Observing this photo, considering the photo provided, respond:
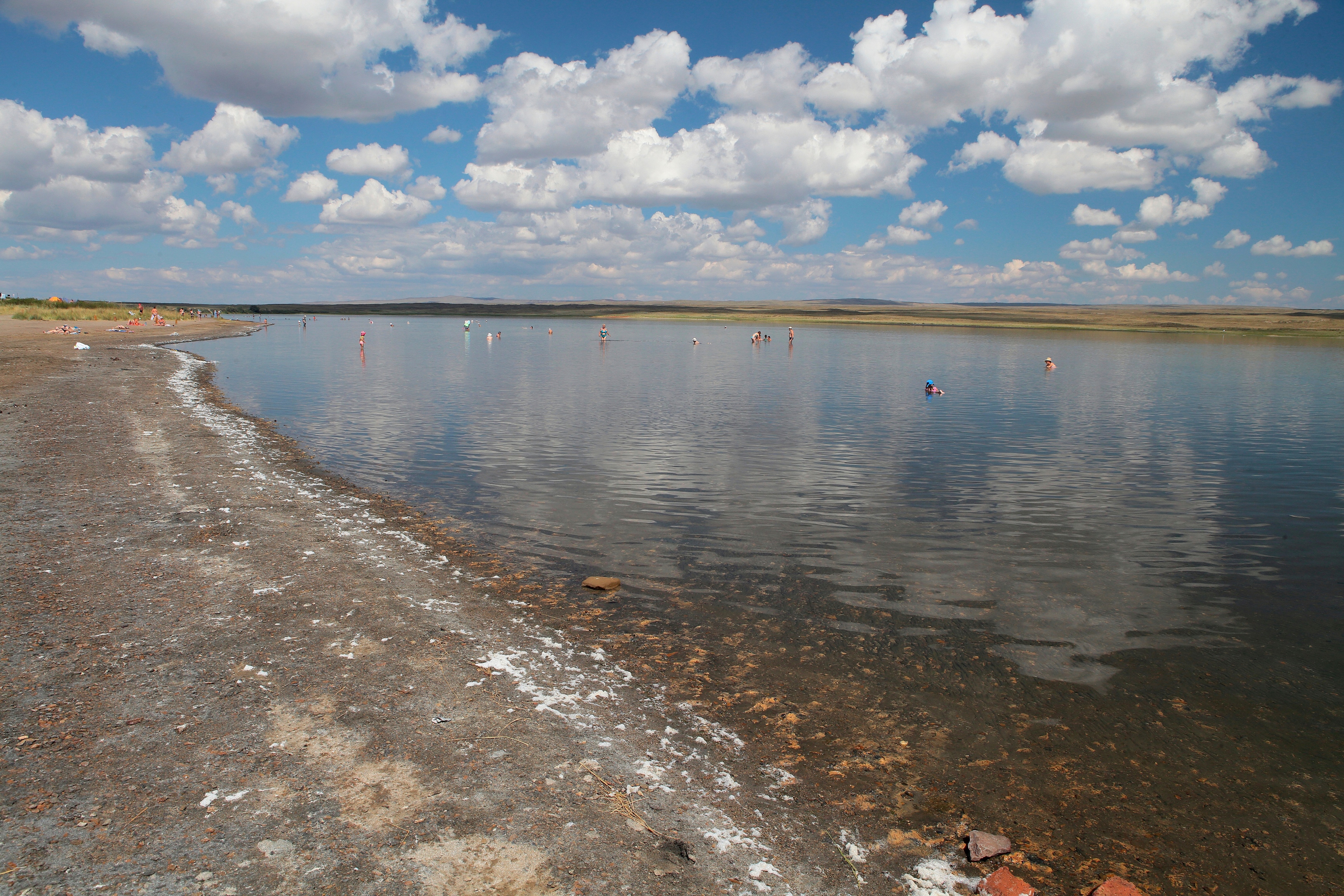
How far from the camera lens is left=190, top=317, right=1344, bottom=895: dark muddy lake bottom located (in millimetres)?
6918

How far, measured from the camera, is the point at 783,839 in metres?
6.06

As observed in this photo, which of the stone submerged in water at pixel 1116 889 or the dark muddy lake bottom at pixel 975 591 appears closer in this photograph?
the stone submerged in water at pixel 1116 889

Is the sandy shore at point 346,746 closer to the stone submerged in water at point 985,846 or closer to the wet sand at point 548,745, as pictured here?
the wet sand at point 548,745

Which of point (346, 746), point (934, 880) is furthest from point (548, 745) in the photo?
point (934, 880)

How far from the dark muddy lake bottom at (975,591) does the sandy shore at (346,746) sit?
85 cm

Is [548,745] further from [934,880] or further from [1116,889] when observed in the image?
[1116,889]

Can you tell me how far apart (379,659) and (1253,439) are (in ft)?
109

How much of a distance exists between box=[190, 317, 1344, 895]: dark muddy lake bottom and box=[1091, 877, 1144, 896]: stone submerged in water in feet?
0.95

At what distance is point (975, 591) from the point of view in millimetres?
12336

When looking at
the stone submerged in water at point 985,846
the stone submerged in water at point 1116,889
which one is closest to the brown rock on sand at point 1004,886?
the stone submerged in water at point 985,846

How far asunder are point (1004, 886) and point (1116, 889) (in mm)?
845

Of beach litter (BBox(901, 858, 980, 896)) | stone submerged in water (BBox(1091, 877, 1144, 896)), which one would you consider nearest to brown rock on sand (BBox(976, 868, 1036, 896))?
beach litter (BBox(901, 858, 980, 896))

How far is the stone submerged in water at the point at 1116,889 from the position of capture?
550cm

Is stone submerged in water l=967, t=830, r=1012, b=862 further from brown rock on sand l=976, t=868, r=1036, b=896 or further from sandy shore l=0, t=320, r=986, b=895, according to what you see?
brown rock on sand l=976, t=868, r=1036, b=896
